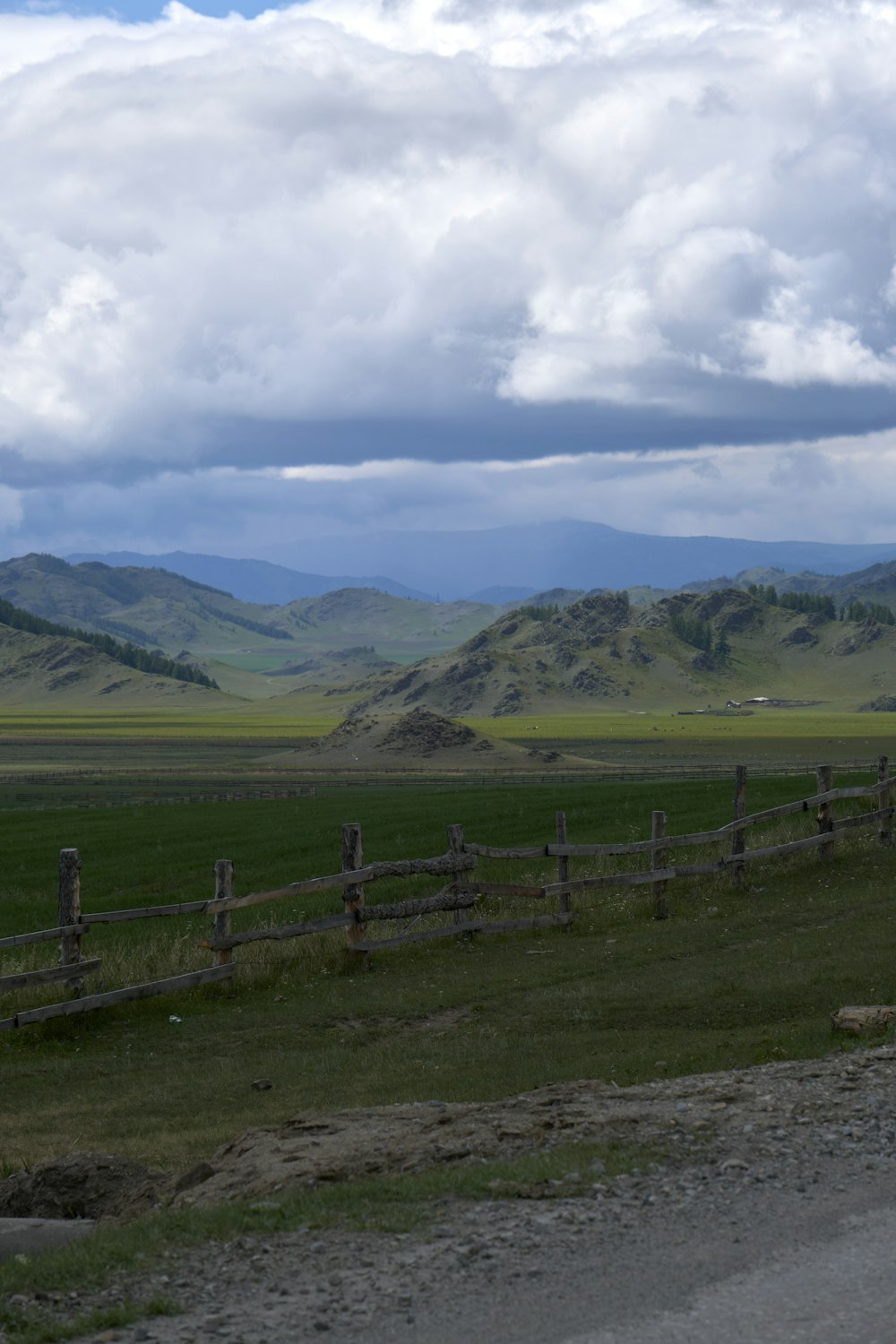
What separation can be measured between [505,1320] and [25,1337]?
2.40 meters

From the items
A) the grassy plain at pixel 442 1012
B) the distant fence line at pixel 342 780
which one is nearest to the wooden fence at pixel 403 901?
the grassy plain at pixel 442 1012

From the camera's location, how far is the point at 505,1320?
6633mm

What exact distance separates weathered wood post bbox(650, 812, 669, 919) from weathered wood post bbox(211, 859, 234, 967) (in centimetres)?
843

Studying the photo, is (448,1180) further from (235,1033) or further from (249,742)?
(249,742)

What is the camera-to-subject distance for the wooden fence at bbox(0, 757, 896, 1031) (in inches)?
724

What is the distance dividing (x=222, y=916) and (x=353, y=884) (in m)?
2.38

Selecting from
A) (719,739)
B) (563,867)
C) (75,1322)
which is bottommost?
(719,739)

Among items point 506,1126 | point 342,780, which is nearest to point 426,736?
point 342,780

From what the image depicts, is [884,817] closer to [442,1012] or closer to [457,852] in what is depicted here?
[457,852]

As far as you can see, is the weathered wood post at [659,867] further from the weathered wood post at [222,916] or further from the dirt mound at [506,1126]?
the dirt mound at [506,1126]

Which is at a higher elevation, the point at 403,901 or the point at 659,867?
the point at 659,867

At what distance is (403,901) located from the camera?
2425 cm

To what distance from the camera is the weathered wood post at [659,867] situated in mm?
24953

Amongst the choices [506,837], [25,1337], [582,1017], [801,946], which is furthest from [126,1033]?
[506,837]
